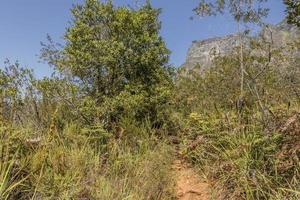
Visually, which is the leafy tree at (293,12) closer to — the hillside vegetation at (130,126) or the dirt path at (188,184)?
the hillside vegetation at (130,126)

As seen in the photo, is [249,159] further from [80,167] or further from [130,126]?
[130,126]

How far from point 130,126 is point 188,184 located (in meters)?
2.01

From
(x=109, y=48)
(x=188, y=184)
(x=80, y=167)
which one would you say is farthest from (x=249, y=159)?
(x=109, y=48)

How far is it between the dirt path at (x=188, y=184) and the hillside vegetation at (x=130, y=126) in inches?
5.5

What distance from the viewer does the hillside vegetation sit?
6.01 m

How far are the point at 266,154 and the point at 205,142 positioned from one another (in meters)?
1.41

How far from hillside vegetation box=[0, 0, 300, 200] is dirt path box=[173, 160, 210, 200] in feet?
0.46

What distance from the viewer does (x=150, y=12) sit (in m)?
10.5

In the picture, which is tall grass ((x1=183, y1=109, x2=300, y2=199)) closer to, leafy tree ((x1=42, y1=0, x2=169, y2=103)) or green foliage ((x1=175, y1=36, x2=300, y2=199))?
green foliage ((x1=175, y1=36, x2=300, y2=199))

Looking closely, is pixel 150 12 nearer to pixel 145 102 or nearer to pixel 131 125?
pixel 145 102

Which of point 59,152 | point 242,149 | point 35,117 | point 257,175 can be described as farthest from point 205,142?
point 35,117

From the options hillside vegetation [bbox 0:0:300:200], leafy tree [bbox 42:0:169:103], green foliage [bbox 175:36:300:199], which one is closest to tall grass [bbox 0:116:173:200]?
hillside vegetation [bbox 0:0:300:200]

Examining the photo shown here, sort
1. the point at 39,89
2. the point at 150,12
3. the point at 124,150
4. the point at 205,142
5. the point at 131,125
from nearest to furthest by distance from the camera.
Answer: the point at 205,142
the point at 124,150
the point at 131,125
the point at 39,89
the point at 150,12

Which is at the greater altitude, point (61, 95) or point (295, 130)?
point (61, 95)
